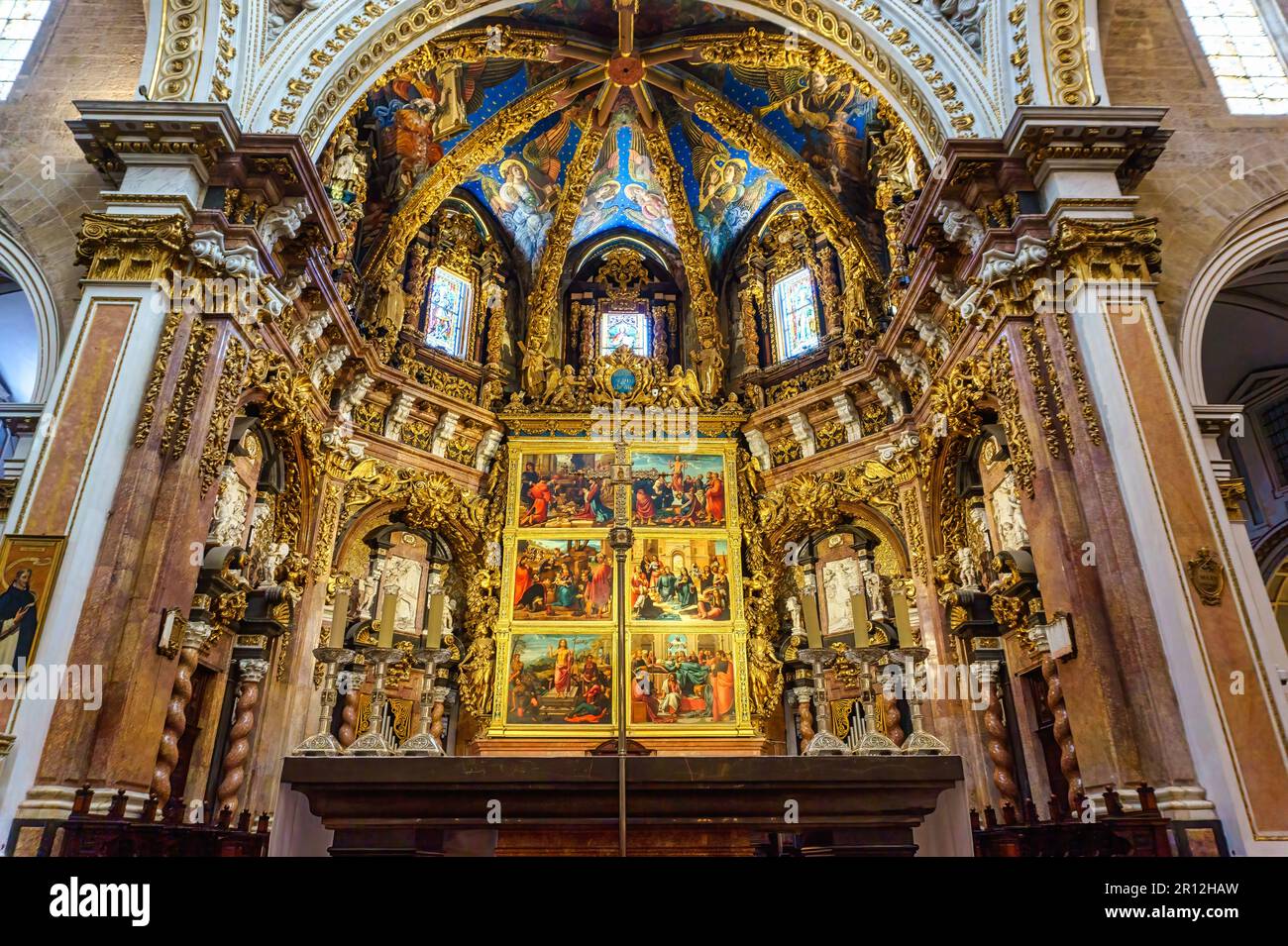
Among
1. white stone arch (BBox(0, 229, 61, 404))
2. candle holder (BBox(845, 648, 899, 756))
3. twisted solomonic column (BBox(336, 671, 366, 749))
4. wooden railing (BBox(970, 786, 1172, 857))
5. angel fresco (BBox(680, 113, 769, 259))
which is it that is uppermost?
angel fresco (BBox(680, 113, 769, 259))

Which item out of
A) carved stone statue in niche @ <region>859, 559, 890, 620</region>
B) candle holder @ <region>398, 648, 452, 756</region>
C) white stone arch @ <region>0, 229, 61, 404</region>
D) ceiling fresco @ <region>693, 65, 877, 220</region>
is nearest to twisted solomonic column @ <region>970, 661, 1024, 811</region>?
carved stone statue in niche @ <region>859, 559, 890, 620</region>

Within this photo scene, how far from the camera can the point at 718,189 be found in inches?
707

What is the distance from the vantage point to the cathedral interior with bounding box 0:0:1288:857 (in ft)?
23.7

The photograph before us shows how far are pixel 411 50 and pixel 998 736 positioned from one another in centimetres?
1336

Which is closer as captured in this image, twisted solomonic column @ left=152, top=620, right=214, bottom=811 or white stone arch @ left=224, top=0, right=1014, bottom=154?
twisted solomonic column @ left=152, top=620, right=214, bottom=811

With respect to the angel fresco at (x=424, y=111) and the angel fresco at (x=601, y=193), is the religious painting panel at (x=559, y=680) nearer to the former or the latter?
the angel fresco at (x=424, y=111)

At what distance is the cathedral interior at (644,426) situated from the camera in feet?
23.7

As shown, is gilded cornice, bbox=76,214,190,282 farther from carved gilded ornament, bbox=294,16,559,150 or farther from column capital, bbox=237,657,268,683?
column capital, bbox=237,657,268,683

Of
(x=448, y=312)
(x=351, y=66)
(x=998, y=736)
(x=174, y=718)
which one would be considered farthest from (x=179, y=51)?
(x=998, y=736)

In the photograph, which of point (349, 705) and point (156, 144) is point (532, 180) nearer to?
point (156, 144)

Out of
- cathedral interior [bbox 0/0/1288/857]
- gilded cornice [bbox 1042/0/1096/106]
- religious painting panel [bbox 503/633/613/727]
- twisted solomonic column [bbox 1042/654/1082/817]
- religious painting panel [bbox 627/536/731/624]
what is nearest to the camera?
cathedral interior [bbox 0/0/1288/857]

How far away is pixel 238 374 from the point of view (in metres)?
9.79

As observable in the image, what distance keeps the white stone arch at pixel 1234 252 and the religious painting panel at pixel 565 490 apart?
953cm

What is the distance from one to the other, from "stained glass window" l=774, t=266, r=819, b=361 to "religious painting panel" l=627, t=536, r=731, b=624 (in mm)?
4632
